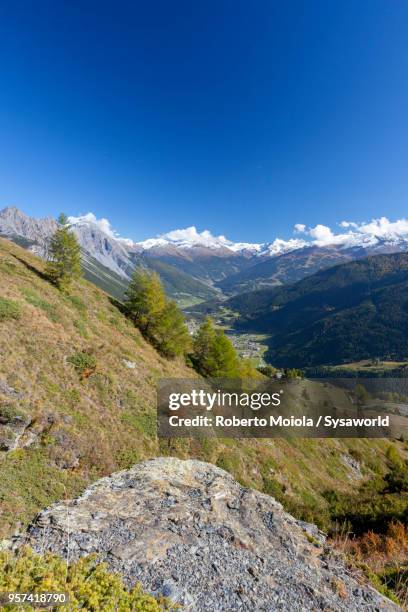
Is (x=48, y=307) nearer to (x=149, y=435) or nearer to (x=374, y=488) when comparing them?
(x=149, y=435)

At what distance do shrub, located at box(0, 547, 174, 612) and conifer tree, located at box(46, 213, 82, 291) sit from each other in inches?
1276

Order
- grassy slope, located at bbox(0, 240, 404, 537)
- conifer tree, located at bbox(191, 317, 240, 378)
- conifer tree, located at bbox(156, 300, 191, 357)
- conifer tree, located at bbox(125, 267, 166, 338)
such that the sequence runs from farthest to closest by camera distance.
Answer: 1. conifer tree, located at bbox(191, 317, 240, 378)
2. conifer tree, located at bbox(125, 267, 166, 338)
3. conifer tree, located at bbox(156, 300, 191, 357)
4. grassy slope, located at bbox(0, 240, 404, 537)

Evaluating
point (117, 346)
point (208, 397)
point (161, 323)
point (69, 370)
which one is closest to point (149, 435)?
point (69, 370)

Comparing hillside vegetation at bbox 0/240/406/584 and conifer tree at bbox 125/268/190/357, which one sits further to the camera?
conifer tree at bbox 125/268/190/357

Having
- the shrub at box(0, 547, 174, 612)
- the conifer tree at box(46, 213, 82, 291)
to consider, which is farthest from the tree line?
the shrub at box(0, 547, 174, 612)

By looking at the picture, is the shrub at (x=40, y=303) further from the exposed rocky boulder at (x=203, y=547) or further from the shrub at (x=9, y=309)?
the exposed rocky boulder at (x=203, y=547)

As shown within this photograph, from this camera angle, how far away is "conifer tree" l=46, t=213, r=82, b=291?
1377 inches

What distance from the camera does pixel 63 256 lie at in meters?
35.7

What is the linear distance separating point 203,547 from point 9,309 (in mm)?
21695

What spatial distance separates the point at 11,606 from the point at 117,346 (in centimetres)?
2784

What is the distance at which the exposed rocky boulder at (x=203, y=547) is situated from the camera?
7.93 meters

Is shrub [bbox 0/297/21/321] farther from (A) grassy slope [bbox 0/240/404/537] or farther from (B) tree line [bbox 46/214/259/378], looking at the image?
(B) tree line [bbox 46/214/259/378]

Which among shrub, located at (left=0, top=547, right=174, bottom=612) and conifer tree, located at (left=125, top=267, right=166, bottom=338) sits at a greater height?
conifer tree, located at (left=125, top=267, right=166, bottom=338)

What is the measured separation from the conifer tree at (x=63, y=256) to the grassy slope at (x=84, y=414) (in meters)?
1.62
